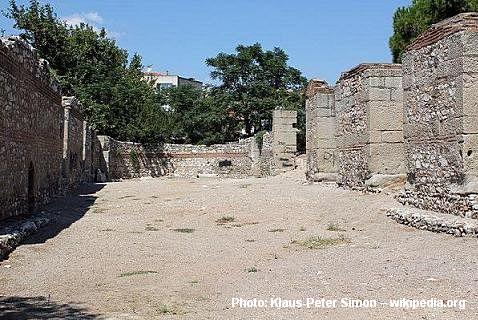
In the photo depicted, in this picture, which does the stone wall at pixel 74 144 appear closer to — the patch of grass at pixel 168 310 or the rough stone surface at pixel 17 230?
the rough stone surface at pixel 17 230

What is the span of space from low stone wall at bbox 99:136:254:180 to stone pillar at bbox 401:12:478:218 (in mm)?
20577

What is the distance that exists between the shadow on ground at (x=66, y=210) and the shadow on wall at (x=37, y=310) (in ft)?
12.3

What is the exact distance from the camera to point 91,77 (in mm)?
32625

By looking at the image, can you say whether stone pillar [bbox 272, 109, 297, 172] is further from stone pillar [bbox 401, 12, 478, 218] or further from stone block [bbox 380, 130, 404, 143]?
stone pillar [bbox 401, 12, 478, 218]

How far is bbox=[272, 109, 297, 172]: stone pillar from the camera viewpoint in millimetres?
26891

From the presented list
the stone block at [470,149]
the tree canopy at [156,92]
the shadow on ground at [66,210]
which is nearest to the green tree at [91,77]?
the tree canopy at [156,92]

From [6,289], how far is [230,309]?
2738 millimetres

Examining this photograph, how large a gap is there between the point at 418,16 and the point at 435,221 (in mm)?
14223

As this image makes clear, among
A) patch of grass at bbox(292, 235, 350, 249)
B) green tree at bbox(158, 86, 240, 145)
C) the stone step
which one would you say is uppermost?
green tree at bbox(158, 86, 240, 145)

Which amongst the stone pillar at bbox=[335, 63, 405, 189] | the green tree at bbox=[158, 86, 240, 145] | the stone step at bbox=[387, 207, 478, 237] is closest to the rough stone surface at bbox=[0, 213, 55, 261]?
the stone step at bbox=[387, 207, 478, 237]

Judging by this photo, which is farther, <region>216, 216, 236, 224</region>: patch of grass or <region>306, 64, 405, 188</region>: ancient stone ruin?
<region>306, 64, 405, 188</region>: ancient stone ruin

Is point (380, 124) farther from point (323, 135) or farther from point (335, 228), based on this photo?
point (323, 135)

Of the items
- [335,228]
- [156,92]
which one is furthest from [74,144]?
[156,92]

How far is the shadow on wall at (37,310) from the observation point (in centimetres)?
548
